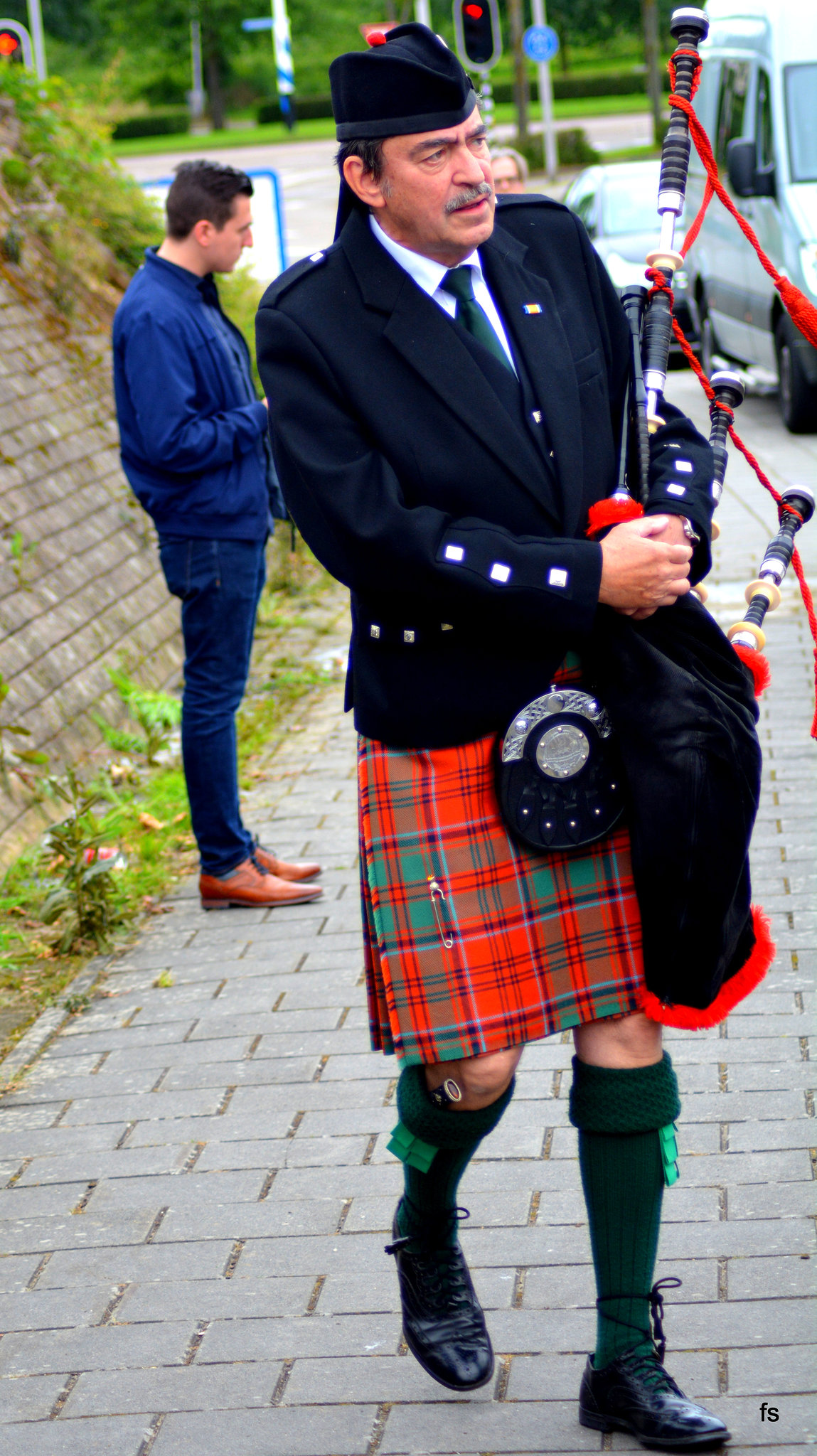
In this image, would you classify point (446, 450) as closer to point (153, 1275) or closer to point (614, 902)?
point (614, 902)

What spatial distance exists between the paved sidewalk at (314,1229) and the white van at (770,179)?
24.2 feet

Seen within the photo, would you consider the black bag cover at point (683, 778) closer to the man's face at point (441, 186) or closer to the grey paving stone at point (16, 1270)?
the man's face at point (441, 186)

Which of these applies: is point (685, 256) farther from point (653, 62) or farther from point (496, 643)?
point (653, 62)

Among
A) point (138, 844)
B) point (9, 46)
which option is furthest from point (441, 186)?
point (9, 46)

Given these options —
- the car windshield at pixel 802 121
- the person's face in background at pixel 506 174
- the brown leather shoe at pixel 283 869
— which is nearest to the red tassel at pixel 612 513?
the brown leather shoe at pixel 283 869

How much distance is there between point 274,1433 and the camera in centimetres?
262

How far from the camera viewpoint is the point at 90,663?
684cm

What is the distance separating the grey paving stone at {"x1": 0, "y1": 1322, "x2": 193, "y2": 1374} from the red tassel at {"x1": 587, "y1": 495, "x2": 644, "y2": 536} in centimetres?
157

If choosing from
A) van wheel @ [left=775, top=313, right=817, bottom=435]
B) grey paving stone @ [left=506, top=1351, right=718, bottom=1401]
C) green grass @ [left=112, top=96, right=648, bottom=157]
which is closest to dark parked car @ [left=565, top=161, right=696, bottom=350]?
van wheel @ [left=775, top=313, right=817, bottom=435]

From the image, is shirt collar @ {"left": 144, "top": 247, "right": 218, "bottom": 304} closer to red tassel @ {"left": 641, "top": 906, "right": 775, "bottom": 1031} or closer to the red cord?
the red cord

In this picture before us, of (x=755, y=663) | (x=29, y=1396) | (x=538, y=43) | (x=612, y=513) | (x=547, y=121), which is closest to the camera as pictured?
(x=612, y=513)

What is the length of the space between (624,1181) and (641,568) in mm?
913

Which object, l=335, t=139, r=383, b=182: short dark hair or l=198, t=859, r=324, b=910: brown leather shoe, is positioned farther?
l=198, t=859, r=324, b=910: brown leather shoe

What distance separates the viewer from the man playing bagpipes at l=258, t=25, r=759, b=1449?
2359 millimetres
